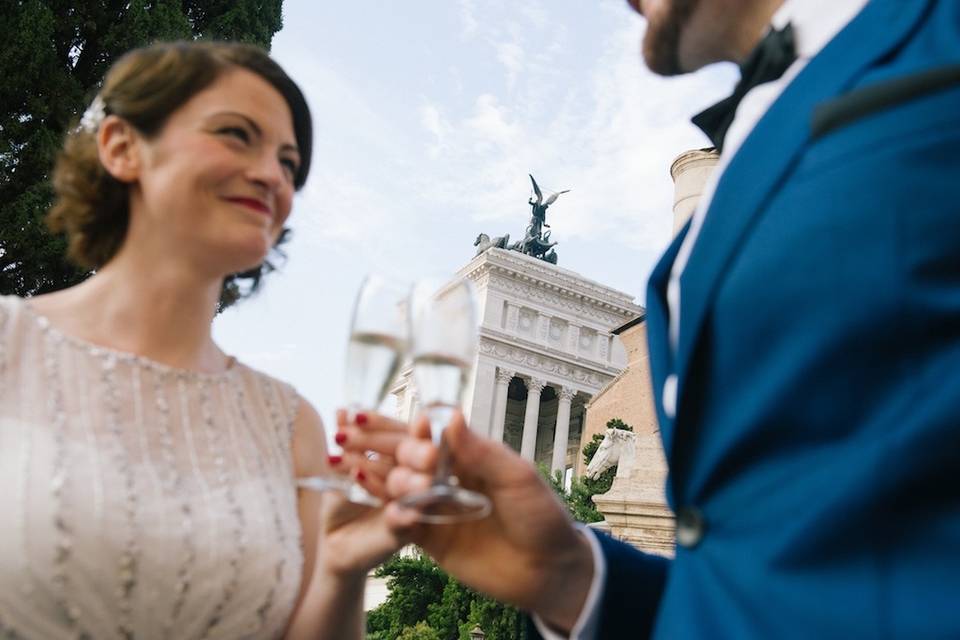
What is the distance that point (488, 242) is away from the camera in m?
56.2

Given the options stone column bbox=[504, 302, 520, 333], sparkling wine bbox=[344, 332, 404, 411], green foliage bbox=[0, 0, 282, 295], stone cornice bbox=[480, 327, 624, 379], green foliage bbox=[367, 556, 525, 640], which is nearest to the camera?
sparkling wine bbox=[344, 332, 404, 411]

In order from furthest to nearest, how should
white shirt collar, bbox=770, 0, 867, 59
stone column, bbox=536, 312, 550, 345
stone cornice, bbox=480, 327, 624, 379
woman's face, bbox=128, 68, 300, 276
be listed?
stone column, bbox=536, 312, 550, 345 → stone cornice, bbox=480, 327, 624, 379 → woman's face, bbox=128, 68, 300, 276 → white shirt collar, bbox=770, 0, 867, 59

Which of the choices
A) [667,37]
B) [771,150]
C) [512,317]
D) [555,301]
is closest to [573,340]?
[555,301]

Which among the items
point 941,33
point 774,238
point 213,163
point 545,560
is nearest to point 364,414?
point 545,560

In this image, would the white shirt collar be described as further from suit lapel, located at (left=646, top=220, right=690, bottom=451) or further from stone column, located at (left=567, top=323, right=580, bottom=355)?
stone column, located at (left=567, top=323, right=580, bottom=355)

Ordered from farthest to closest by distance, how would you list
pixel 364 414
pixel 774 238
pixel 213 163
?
pixel 213 163
pixel 364 414
pixel 774 238

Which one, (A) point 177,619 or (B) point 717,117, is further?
(A) point 177,619

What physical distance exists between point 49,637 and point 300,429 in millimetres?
903

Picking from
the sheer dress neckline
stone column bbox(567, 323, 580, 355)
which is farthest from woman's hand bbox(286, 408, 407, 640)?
stone column bbox(567, 323, 580, 355)

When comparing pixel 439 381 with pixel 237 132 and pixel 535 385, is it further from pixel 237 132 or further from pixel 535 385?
pixel 535 385

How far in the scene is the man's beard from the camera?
1.81 meters

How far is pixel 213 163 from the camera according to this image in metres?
2.19

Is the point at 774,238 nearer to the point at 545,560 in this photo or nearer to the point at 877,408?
the point at 877,408

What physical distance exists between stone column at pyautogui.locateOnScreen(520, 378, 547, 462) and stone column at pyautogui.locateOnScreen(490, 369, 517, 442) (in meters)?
1.50
